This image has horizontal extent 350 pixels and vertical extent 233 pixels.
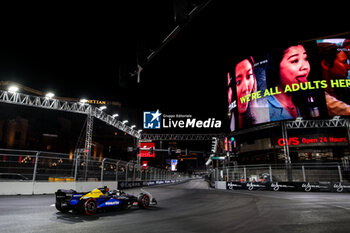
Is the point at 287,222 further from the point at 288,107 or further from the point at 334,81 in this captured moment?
the point at 334,81

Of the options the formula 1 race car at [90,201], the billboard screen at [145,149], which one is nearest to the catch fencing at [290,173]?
the billboard screen at [145,149]

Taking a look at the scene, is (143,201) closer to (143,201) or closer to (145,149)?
(143,201)

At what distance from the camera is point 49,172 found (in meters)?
11.7

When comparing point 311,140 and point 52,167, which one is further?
point 311,140

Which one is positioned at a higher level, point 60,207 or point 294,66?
point 294,66

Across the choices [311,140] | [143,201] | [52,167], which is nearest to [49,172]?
[52,167]

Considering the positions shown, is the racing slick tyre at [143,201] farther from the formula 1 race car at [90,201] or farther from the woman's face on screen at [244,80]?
the woman's face on screen at [244,80]

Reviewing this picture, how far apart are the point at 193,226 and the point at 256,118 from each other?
2236 centimetres

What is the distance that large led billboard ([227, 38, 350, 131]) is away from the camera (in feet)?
71.9

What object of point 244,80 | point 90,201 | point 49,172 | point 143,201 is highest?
point 244,80

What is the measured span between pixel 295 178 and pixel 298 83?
10.6m

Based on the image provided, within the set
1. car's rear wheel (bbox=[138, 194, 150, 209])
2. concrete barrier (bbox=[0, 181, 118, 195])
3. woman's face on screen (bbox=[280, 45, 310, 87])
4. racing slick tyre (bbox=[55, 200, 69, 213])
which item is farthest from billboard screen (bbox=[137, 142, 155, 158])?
racing slick tyre (bbox=[55, 200, 69, 213])

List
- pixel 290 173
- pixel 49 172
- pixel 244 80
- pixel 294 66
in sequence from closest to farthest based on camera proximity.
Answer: pixel 49 172 → pixel 290 173 → pixel 294 66 → pixel 244 80

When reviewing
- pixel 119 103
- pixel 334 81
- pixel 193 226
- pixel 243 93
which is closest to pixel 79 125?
pixel 119 103
